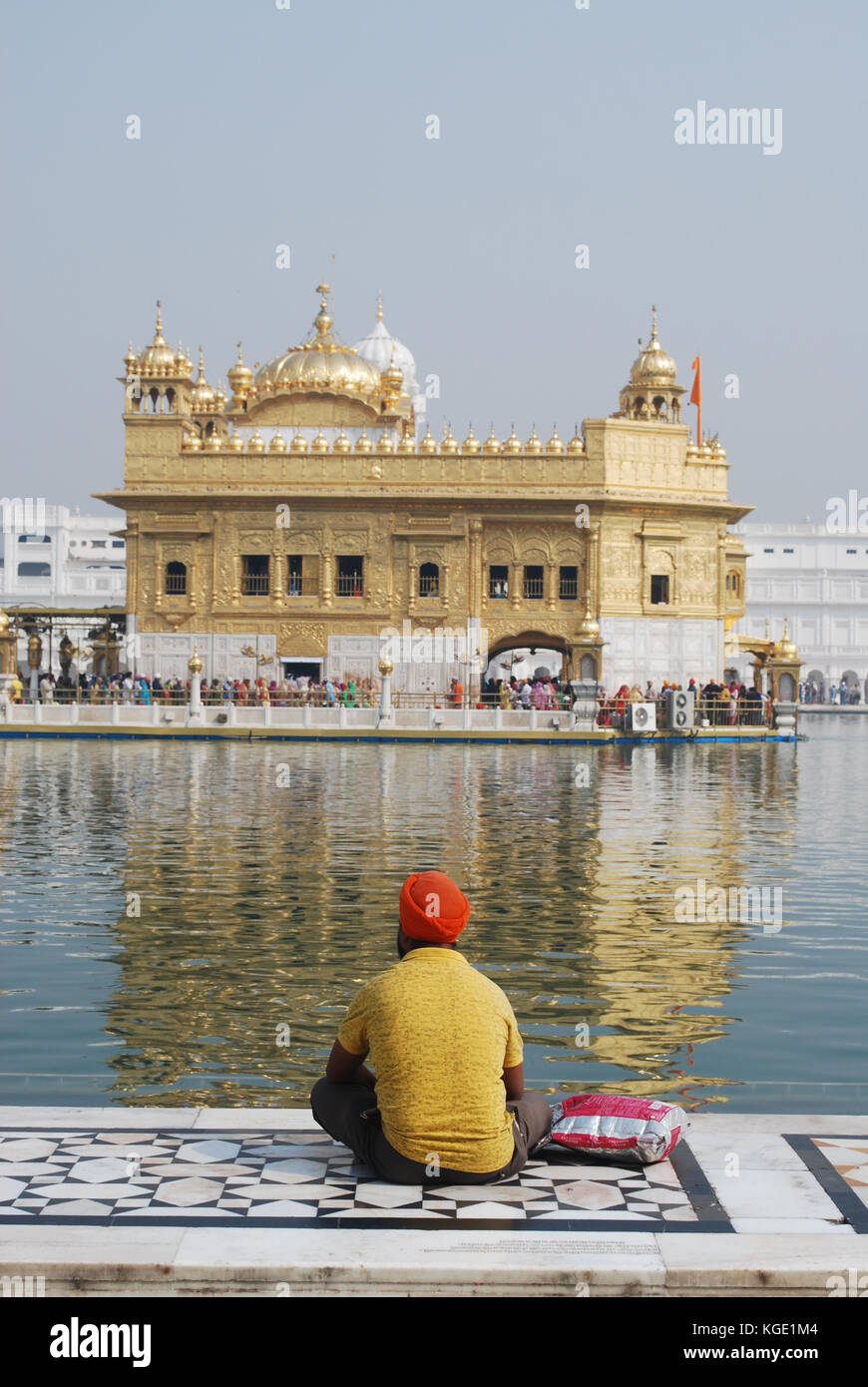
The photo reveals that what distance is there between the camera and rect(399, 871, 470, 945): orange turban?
5145 millimetres

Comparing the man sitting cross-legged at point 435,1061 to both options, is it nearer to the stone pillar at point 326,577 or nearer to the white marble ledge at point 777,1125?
the white marble ledge at point 777,1125

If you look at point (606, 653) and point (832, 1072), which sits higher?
point (606, 653)

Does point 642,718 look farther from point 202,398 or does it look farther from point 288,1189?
point 288,1189

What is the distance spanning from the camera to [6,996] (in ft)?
29.0

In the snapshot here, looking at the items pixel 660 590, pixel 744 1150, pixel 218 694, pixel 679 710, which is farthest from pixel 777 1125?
pixel 660 590

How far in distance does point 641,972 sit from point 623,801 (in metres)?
11.7

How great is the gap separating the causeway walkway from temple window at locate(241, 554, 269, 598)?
39.2m

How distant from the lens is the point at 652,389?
4703 cm

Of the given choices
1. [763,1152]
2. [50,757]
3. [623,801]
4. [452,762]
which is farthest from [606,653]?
[763,1152]

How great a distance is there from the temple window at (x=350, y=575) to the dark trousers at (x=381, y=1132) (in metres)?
39.3

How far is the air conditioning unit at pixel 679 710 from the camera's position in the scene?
1561 inches

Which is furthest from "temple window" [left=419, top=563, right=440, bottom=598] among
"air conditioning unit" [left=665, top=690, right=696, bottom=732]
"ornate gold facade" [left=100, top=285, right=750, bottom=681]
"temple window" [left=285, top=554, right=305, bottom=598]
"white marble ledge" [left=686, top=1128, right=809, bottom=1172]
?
"white marble ledge" [left=686, top=1128, right=809, bottom=1172]

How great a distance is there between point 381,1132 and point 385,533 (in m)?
39.7
